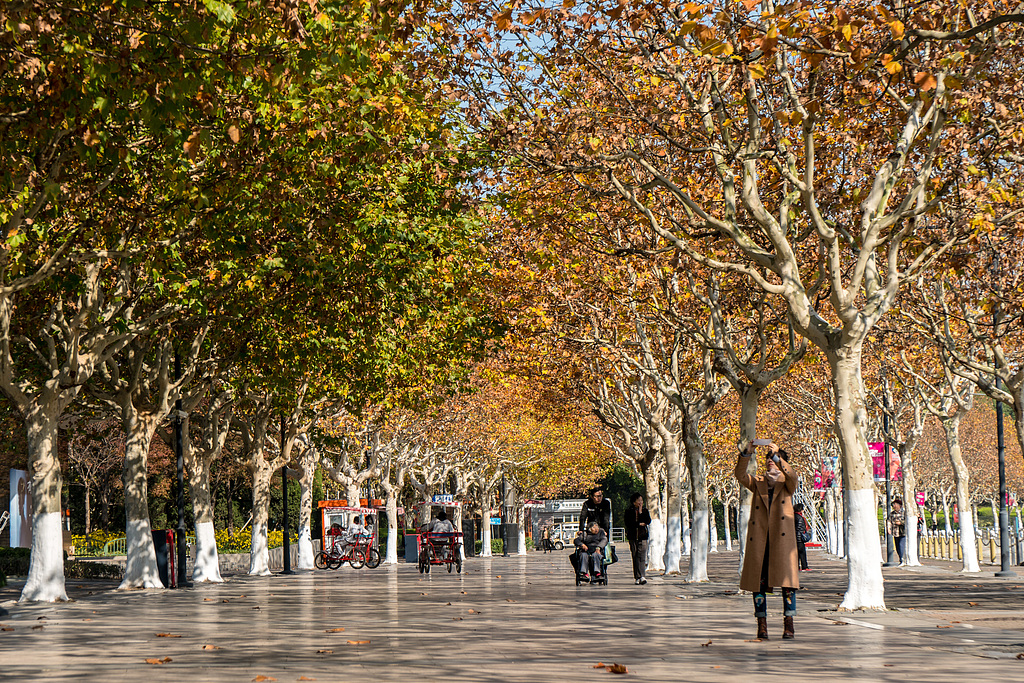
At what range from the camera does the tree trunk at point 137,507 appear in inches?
1001

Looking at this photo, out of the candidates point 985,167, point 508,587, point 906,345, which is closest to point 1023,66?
point 985,167

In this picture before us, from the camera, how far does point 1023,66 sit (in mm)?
15711

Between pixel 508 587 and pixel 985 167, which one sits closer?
pixel 985 167

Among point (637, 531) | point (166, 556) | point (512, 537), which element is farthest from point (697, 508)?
point (512, 537)

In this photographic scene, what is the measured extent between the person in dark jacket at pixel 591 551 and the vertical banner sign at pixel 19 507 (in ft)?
46.7

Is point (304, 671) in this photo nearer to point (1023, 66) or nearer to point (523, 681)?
point (523, 681)

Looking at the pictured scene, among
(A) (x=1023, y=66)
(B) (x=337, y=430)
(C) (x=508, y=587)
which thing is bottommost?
(C) (x=508, y=587)

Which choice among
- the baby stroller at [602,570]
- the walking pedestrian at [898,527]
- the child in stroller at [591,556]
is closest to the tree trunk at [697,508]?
the baby stroller at [602,570]

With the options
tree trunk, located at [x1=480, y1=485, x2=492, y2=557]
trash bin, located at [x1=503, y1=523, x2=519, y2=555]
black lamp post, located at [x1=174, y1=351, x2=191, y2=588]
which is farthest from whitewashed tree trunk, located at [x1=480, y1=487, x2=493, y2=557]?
black lamp post, located at [x1=174, y1=351, x2=191, y2=588]

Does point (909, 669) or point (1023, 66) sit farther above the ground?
point (1023, 66)

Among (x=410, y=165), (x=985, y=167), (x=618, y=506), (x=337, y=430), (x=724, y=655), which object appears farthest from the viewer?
(x=618, y=506)

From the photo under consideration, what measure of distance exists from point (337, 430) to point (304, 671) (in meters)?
36.1

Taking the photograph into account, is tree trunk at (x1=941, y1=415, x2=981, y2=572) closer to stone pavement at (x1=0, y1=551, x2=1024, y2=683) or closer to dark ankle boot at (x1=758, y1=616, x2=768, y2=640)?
stone pavement at (x1=0, y1=551, x2=1024, y2=683)

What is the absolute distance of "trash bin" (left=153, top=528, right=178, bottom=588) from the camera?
28.0 meters
